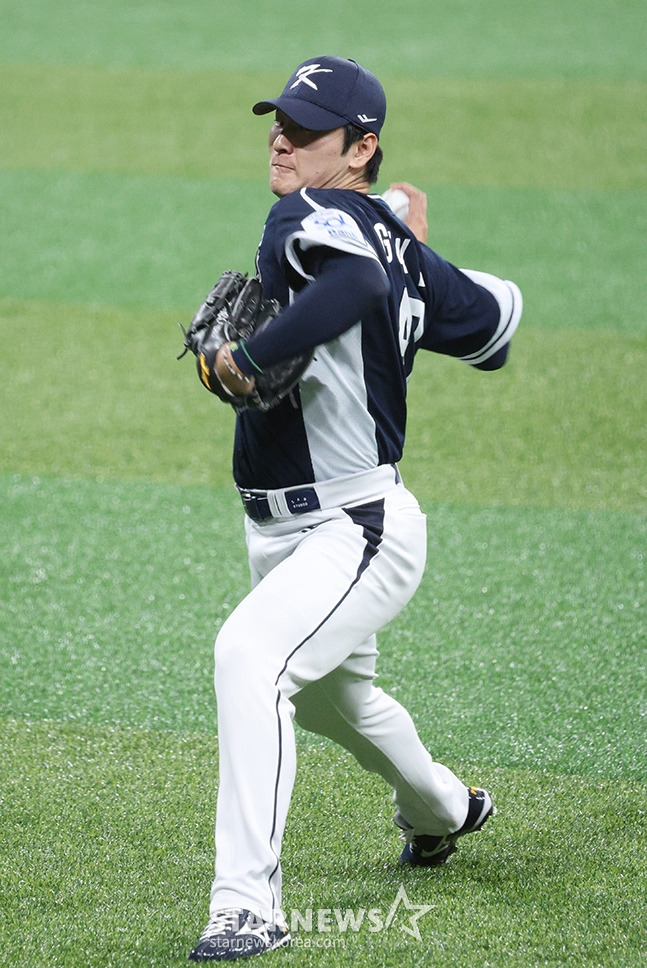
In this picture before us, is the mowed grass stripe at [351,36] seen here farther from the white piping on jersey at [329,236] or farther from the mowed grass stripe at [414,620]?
the white piping on jersey at [329,236]

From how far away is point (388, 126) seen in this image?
12.8 m

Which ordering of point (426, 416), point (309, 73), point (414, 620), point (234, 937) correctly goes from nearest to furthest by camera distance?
1. point (234, 937)
2. point (309, 73)
3. point (414, 620)
4. point (426, 416)

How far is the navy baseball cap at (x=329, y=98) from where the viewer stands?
111 inches

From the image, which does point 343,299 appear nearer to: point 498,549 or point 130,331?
point 498,549

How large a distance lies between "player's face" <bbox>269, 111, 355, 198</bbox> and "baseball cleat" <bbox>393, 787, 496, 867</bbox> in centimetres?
159

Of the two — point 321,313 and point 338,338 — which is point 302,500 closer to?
point 338,338

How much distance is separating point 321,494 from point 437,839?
989 mm

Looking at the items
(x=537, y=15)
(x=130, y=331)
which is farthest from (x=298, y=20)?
(x=130, y=331)

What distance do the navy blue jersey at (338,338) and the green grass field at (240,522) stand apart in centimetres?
104

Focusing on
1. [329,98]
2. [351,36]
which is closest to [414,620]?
[329,98]

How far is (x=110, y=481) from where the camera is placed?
6410 mm

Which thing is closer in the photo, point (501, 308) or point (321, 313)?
point (321, 313)

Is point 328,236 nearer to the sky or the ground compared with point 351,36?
nearer to the sky

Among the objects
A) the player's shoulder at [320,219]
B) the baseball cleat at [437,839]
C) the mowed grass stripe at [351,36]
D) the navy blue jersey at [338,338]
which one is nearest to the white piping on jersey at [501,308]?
the navy blue jersey at [338,338]
